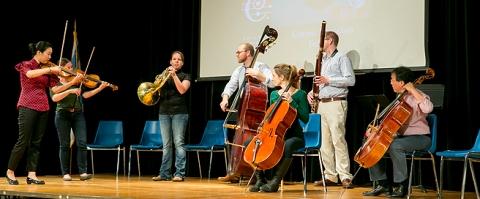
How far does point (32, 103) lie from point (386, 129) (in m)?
3.40

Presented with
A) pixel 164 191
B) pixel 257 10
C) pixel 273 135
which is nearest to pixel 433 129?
pixel 273 135

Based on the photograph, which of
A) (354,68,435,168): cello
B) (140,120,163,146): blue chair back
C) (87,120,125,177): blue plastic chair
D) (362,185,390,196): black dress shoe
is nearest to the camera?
(354,68,435,168): cello

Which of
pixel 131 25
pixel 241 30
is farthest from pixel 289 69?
pixel 131 25

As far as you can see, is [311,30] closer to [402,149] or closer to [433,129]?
[433,129]

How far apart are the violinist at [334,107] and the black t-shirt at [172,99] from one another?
146 centimetres

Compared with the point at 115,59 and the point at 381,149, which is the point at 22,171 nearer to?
the point at 115,59


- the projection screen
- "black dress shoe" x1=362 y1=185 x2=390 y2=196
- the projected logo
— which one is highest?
the projected logo

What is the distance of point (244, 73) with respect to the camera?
7.01 metres

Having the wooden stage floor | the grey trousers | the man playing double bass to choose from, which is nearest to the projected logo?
the man playing double bass

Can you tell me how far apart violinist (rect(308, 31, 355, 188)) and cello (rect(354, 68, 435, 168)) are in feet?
3.88

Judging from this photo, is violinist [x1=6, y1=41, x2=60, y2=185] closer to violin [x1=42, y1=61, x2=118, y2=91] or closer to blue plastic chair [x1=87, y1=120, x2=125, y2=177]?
violin [x1=42, y1=61, x2=118, y2=91]

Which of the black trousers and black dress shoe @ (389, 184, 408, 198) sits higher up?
the black trousers

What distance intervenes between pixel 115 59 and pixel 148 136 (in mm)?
1754

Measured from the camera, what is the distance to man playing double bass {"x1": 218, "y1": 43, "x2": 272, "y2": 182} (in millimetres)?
6438
